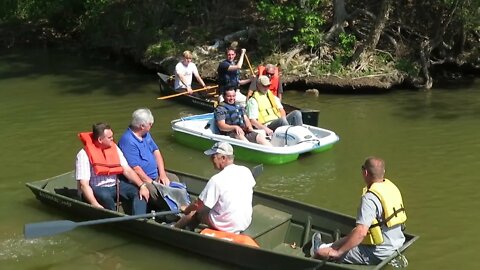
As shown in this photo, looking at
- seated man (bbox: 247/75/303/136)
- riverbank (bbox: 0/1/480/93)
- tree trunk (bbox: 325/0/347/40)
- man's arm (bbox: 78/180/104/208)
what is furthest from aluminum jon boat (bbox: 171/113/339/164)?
tree trunk (bbox: 325/0/347/40)

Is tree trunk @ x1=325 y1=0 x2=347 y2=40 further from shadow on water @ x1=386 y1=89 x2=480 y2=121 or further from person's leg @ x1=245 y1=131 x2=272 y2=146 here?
person's leg @ x1=245 y1=131 x2=272 y2=146

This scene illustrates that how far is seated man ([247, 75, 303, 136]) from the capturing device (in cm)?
1233

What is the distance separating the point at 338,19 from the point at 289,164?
8.10 m

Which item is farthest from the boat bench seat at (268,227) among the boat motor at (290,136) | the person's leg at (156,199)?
the boat motor at (290,136)

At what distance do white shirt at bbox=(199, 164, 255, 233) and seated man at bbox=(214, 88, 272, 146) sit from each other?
4123 millimetres

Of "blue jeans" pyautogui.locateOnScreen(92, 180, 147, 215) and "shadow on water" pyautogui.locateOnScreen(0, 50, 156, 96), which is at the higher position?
"shadow on water" pyautogui.locateOnScreen(0, 50, 156, 96)

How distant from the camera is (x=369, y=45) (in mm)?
18453

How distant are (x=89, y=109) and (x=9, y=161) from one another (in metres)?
4.36

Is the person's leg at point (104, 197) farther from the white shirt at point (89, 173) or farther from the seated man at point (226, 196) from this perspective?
the seated man at point (226, 196)

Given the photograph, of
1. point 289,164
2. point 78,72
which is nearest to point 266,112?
point 289,164

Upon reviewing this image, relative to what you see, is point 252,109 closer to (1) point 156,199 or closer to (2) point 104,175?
(1) point 156,199

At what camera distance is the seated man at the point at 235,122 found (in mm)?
11930

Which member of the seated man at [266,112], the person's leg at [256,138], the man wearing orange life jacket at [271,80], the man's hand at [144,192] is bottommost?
the man's hand at [144,192]

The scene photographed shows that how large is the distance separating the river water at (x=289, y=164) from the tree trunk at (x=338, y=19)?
7.09 ft
